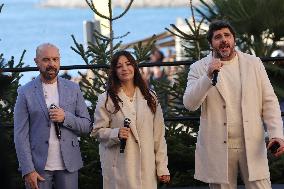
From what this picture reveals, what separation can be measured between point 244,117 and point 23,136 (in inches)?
51.0

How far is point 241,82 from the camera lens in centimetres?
419

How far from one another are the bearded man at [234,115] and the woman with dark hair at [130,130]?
267 millimetres

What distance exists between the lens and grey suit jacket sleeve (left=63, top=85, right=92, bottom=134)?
14.4ft

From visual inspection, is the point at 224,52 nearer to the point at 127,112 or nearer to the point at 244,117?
the point at 244,117

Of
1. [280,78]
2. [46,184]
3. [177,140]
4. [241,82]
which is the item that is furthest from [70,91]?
[280,78]

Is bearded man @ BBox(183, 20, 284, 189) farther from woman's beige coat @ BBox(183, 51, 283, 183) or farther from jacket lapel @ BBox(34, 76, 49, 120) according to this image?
jacket lapel @ BBox(34, 76, 49, 120)

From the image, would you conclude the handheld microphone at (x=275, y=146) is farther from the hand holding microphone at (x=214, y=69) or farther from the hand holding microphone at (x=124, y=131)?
the hand holding microphone at (x=124, y=131)

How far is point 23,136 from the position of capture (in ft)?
14.5

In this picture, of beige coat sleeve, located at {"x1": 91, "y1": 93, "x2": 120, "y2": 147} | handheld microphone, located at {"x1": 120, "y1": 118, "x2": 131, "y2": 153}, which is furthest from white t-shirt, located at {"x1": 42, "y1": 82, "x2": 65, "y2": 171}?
handheld microphone, located at {"x1": 120, "y1": 118, "x2": 131, "y2": 153}

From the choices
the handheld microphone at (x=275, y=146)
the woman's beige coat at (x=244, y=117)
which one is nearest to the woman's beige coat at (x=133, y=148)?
the woman's beige coat at (x=244, y=117)

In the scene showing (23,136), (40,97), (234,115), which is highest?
(40,97)

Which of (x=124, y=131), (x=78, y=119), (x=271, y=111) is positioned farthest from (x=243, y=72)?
(x=78, y=119)

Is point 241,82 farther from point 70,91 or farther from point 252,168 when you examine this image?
point 70,91

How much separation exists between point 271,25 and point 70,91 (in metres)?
3.53
